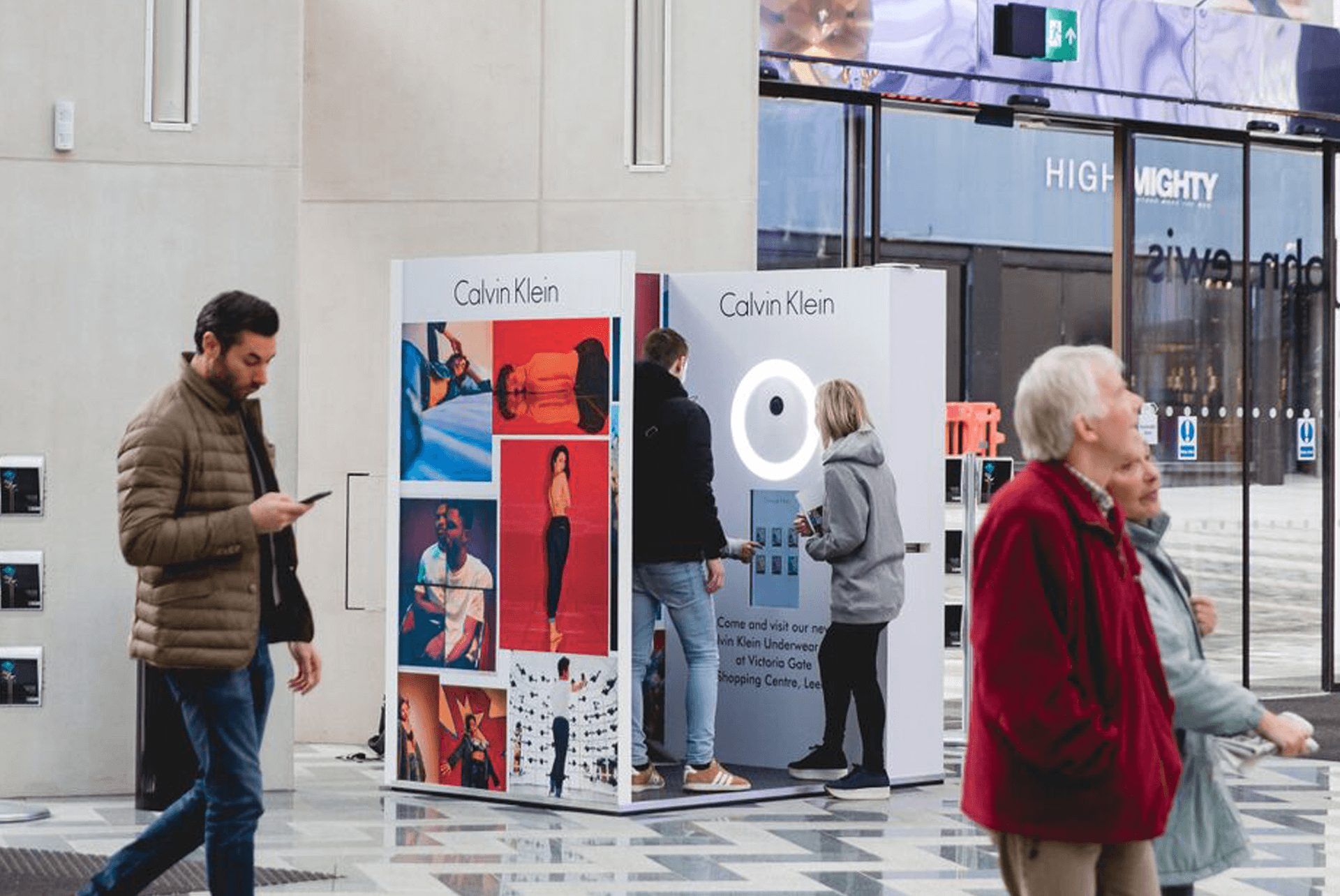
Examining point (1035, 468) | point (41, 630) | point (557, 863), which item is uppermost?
point (1035, 468)

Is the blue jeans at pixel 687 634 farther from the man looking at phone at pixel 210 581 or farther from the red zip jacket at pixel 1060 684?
the red zip jacket at pixel 1060 684

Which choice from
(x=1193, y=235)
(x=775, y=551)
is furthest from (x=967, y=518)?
(x=1193, y=235)

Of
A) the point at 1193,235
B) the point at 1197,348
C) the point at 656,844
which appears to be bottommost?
the point at 656,844

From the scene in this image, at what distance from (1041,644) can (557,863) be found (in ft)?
13.7

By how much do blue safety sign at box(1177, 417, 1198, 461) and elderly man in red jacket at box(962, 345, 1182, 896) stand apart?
405 inches

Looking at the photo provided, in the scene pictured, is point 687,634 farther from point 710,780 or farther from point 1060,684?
point 1060,684

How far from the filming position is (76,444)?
354 inches

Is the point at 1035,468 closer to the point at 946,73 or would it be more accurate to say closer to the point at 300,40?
the point at 300,40

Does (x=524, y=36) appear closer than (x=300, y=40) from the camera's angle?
No

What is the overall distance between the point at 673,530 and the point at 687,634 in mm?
458

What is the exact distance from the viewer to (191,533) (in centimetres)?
525

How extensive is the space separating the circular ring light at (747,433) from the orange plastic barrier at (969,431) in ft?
8.16

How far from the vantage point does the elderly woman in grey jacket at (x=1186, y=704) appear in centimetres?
394

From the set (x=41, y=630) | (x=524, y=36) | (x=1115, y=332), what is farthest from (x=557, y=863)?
(x=1115, y=332)
